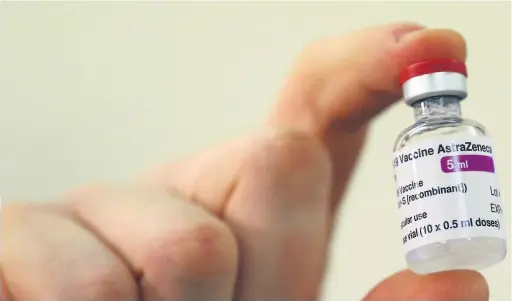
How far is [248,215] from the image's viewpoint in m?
0.61

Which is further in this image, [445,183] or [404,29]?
[404,29]

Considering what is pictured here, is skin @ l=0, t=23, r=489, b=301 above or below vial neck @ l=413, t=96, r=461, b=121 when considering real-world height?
below

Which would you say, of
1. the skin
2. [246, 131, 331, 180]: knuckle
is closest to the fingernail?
the skin

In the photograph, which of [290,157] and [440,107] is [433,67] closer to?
[440,107]

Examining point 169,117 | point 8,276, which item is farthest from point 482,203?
point 8,276

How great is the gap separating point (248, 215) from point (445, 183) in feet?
0.60

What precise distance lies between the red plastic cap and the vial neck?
26 millimetres

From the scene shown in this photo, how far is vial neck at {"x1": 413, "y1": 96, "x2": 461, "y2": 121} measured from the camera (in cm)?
61

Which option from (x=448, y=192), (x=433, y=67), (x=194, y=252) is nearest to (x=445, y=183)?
(x=448, y=192)

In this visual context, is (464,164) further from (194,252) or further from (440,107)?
(194,252)

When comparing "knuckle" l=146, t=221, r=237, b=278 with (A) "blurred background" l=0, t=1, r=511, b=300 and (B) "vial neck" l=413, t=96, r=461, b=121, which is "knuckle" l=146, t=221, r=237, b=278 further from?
(B) "vial neck" l=413, t=96, r=461, b=121

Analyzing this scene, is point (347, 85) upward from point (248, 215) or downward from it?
upward

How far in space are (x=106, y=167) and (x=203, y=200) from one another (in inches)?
4.1

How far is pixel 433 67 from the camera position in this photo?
601 millimetres
